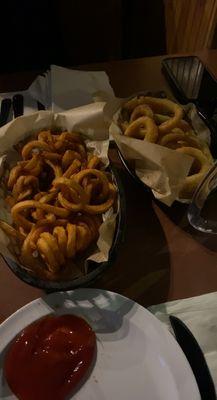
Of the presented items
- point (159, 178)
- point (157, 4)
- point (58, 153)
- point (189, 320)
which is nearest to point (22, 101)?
point (58, 153)

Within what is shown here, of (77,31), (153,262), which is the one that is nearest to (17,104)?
(153,262)

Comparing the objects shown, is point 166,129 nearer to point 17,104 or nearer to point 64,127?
point 64,127

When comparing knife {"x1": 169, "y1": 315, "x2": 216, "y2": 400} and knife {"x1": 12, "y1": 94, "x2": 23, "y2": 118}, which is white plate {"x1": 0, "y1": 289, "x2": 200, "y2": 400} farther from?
knife {"x1": 12, "y1": 94, "x2": 23, "y2": 118}

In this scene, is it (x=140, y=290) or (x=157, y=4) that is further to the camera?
(x=157, y=4)

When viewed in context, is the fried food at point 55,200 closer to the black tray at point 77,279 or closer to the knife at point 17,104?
the black tray at point 77,279

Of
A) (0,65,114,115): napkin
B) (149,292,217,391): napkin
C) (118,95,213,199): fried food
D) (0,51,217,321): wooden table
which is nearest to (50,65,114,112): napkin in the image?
(0,65,114,115): napkin

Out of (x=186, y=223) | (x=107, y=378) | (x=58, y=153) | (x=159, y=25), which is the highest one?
(x=159, y=25)

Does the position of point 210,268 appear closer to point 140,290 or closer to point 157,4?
point 140,290
